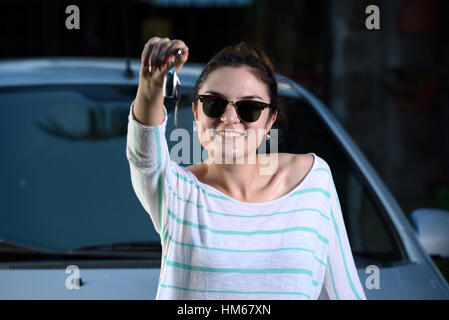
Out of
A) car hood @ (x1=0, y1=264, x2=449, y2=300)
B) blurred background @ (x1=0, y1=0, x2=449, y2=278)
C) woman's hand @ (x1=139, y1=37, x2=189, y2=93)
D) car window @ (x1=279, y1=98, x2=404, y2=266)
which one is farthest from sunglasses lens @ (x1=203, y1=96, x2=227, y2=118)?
blurred background @ (x1=0, y1=0, x2=449, y2=278)

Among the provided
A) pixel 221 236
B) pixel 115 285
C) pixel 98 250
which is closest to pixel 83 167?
pixel 98 250

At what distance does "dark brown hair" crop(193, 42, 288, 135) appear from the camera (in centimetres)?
131

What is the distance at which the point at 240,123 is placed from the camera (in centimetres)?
127

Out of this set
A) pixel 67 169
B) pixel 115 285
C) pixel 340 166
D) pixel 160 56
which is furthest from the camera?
pixel 340 166

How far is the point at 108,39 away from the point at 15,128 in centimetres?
699

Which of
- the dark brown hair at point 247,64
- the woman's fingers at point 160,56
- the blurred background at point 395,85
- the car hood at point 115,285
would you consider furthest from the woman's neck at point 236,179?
the blurred background at point 395,85

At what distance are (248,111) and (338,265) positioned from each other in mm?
323

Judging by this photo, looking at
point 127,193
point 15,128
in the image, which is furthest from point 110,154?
point 15,128

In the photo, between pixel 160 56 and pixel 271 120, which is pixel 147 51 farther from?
pixel 271 120

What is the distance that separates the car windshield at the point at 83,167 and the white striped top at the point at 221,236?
771 millimetres

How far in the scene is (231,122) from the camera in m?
1.26

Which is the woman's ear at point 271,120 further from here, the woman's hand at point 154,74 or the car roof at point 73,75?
the car roof at point 73,75

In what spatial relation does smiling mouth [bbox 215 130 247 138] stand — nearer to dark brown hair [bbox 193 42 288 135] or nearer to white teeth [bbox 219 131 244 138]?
white teeth [bbox 219 131 244 138]
